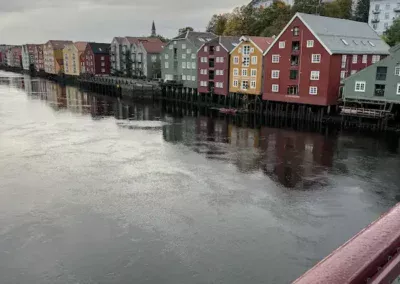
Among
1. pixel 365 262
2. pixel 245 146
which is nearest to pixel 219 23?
pixel 245 146

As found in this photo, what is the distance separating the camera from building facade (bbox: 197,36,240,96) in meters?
49.7

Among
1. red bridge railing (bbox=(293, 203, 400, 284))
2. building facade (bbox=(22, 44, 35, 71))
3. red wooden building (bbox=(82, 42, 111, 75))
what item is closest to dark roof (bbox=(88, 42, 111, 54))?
red wooden building (bbox=(82, 42, 111, 75))

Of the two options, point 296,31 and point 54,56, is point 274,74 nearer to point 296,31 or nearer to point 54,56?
point 296,31

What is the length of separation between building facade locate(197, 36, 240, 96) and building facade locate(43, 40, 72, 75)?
212 feet

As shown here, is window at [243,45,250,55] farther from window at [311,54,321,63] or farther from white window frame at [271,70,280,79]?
window at [311,54,321,63]

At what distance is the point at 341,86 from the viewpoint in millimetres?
39625

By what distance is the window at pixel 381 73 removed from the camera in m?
34.8

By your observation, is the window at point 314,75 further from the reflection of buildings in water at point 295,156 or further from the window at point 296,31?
the reflection of buildings in water at point 295,156

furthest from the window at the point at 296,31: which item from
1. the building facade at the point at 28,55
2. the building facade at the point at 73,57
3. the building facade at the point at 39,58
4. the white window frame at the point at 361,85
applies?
the building facade at the point at 28,55

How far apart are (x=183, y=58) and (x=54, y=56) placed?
63596 mm

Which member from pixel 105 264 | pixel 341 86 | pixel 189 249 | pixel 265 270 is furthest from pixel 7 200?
pixel 341 86

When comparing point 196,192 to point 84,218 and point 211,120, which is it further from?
point 211,120

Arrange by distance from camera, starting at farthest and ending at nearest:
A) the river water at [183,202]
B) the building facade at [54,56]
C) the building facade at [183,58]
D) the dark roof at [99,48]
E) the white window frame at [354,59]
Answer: the building facade at [54,56] → the dark roof at [99,48] → the building facade at [183,58] → the white window frame at [354,59] → the river water at [183,202]

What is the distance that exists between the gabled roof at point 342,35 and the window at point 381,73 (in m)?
4.46
